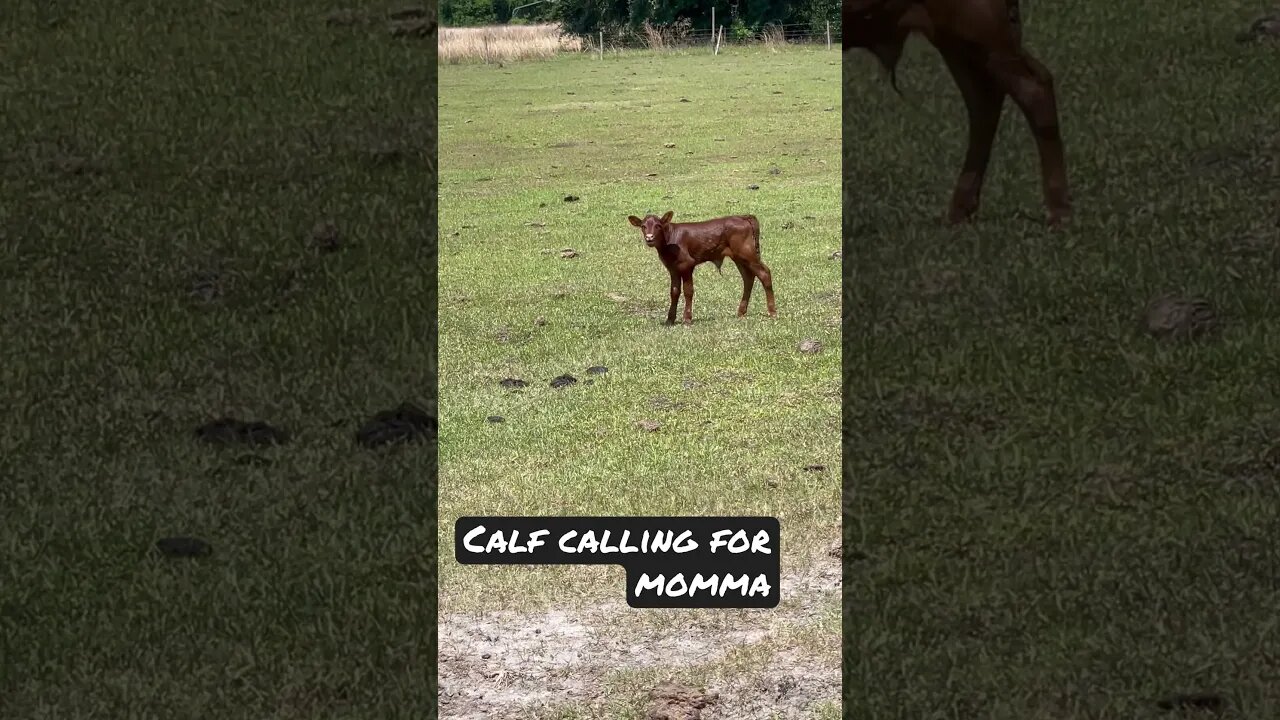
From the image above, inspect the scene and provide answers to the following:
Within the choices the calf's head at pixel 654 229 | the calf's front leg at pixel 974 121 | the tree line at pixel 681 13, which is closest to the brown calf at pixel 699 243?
the calf's head at pixel 654 229

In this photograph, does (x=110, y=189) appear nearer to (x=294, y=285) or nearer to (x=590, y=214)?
(x=294, y=285)

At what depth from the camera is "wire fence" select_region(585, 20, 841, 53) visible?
47.4 metres

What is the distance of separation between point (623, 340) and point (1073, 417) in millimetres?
3744

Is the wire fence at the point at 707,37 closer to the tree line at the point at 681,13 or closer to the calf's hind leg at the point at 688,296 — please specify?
the tree line at the point at 681,13

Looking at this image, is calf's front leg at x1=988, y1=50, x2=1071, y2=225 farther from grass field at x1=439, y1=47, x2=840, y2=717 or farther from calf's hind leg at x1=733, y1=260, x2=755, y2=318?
calf's hind leg at x1=733, y1=260, x2=755, y2=318

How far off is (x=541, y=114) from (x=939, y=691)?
2311 cm

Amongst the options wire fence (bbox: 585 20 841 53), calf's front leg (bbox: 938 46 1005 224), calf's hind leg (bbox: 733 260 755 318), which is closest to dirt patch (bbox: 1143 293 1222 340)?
calf's front leg (bbox: 938 46 1005 224)

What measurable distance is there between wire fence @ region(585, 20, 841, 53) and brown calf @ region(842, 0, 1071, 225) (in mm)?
33783

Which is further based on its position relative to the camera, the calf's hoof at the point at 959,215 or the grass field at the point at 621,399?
the calf's hoof at the point at 959,215

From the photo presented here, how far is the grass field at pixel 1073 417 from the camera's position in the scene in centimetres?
659

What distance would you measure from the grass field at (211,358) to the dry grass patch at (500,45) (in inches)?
730

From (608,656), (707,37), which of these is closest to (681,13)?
(707,37)

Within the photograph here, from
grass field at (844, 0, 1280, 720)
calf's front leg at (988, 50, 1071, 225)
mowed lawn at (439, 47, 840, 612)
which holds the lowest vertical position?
mowed lawn at (439, 47, 840, 612)

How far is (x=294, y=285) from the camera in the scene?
1304cm
